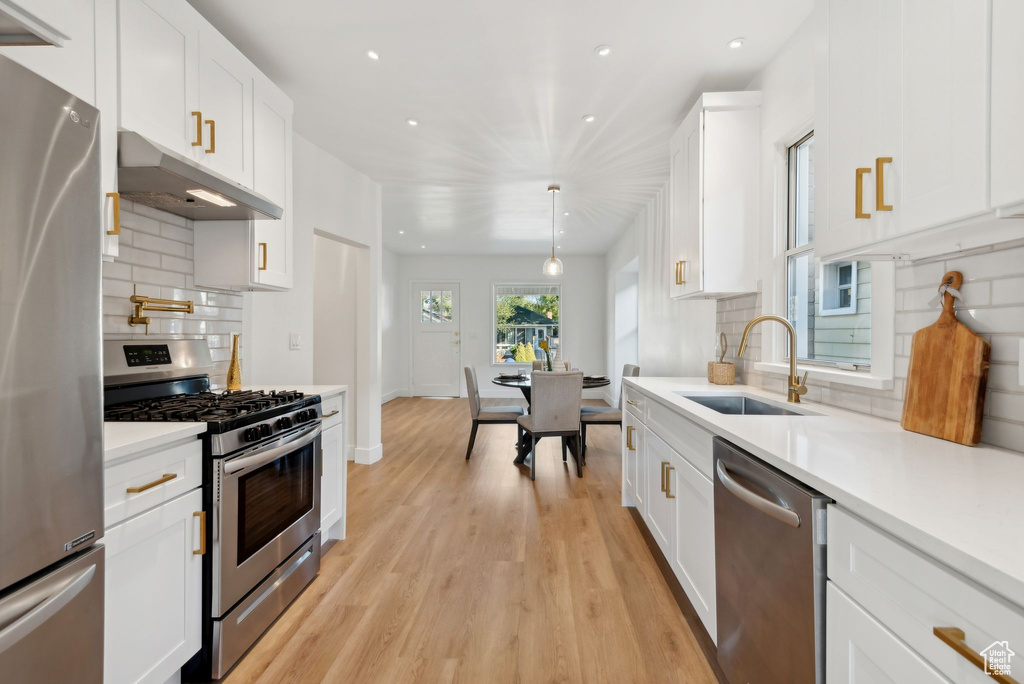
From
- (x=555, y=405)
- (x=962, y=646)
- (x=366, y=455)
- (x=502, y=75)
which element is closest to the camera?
(x=962, y=646)

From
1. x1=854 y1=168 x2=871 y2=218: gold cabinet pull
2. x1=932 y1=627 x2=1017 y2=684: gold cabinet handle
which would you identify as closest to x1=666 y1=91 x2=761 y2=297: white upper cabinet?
x1=854 y1=168 x2=871 y2=218: gold cabinet pull

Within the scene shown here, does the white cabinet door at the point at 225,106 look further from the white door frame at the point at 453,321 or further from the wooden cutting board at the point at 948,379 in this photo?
the white door frame at the point at 453,321

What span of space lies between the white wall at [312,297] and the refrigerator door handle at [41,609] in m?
2.03

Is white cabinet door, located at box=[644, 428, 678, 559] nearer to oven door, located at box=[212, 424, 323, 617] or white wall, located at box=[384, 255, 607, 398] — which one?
oven door, located at box=[212, 424, 323, 617]

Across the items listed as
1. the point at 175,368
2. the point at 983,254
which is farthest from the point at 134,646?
the point at 983,254

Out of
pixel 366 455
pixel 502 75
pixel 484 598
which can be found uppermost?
pixel 502 75

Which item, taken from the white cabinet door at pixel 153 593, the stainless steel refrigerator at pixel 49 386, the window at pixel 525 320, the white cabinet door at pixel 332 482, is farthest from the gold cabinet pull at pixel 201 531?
the window at pixel 525 320

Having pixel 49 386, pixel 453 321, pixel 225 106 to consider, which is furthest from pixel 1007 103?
pixel 453 321

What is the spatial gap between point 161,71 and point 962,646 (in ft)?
8.78

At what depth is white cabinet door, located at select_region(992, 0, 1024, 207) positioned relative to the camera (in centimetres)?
88

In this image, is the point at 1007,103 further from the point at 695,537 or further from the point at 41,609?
the point at 41,609

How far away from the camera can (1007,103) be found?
907 millimetres

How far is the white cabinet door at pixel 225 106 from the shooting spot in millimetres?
1976

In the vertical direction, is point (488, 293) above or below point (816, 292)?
above
